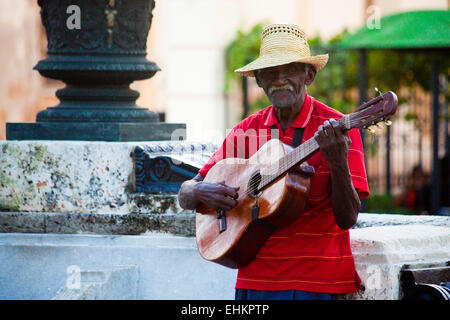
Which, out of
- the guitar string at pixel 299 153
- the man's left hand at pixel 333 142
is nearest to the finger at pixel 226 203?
the guitar string at pixel 299 153

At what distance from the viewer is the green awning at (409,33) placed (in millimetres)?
8008

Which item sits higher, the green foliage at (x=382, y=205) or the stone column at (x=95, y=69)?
the stone column at (x=95, y=69)

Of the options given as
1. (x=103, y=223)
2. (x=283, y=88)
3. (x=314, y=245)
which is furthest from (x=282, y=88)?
(x=103, y=223)

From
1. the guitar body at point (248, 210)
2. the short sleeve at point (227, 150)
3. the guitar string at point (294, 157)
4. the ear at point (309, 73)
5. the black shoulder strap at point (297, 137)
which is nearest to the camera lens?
the guitar string at point (294, 157)

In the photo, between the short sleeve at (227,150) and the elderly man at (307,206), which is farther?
the short sleeve at (227,150)

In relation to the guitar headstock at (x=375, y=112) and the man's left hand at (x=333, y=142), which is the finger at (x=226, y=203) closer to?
the man's left hand at (x=333, y=142)

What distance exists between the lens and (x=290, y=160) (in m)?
3.07

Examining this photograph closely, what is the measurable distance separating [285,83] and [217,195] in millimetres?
577

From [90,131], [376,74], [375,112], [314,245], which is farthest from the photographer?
[376,74]

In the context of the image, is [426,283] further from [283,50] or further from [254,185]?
[283,50]

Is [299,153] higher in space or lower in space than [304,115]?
lower

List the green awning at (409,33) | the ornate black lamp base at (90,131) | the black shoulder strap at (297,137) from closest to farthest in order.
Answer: the black shoulder strap at (297,137), the ornate black lamp base at (90,131), the green awning at (409,33)

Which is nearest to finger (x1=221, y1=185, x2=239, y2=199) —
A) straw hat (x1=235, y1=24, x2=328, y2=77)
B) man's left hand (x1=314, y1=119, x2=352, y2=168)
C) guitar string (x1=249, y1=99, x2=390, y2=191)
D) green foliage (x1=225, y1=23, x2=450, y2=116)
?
guitar string (x1=249, y1=99, x2=390, y2=191)
